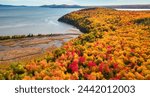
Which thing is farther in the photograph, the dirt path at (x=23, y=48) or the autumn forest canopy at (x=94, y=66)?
the dirt path at (x=23, y=48)

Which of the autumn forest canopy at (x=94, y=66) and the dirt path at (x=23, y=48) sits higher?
the autumn forest canopy at (x=94, y=66)

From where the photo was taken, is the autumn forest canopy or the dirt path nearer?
the autumn forest canopy

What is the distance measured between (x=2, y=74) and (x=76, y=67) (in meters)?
10.2

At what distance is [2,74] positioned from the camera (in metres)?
35.9

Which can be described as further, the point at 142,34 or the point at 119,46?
the point at 142,34

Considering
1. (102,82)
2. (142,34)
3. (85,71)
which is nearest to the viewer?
(102,82)

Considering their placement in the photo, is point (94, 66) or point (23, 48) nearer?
point (94, 66)

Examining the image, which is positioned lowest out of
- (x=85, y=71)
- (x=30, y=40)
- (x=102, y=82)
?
(x=30, y=40)

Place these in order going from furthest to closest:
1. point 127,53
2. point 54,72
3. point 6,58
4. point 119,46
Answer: point 6,58, point 119,46, point 127,53, point 54,72

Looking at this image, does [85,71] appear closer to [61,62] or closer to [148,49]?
[61,62]

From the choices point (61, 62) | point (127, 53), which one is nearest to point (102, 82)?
point (61, 62)

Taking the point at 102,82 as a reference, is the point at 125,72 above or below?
below

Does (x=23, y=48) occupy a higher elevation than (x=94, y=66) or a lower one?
lower

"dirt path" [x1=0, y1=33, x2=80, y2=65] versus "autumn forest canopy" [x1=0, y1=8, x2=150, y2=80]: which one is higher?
"autumn forest canopy" [x1=0, y1=8, x2=150, y2=80]
